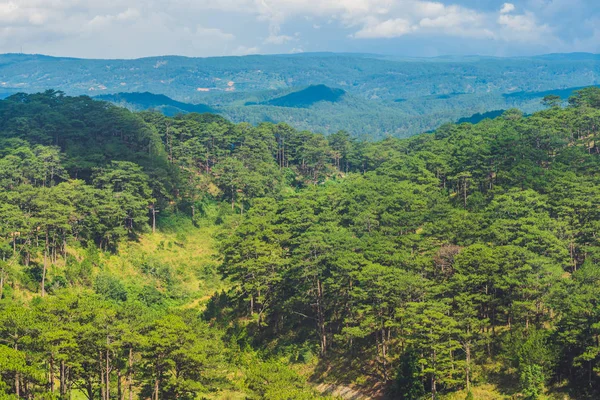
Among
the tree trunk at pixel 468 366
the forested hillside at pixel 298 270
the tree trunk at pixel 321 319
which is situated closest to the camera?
the forested hillside at pixel 298 270

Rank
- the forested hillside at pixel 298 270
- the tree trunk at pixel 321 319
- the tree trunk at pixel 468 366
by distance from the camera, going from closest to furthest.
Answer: the forested hillside at pixel 298 270
the tree trunk at pixel 468 366
the tree trunk at pixel 321 319

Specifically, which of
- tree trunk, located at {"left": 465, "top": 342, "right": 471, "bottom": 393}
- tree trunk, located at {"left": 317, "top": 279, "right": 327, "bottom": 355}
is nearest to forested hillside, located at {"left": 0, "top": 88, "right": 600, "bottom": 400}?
tree trunk, located at {"left": 317, "top": 279, "right": 327, "bottom": 355}

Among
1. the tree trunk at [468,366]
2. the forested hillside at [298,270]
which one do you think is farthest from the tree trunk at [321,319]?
the tree trunk at [468,366]

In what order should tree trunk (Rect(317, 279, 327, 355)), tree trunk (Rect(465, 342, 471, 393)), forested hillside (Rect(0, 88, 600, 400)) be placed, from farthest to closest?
1. tree trunk (Rect(317, 279, 327, 355))
2. tree trunk (Rect(465, 342, 471, 393))
3. forested hillside (Rect(0, 88, 600, 400))

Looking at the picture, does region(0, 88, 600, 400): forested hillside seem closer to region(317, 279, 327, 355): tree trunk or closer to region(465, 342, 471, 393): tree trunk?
region(317, 279, 327, 355): tree trunk

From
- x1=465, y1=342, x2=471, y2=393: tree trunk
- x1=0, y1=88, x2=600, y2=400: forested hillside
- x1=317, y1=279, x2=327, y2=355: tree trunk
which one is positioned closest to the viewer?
x1=0, y1=88, x2=600, y2=400: forested hillside

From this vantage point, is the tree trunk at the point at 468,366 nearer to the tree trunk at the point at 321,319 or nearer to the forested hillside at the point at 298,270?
the forested hillside at the point at 298,270

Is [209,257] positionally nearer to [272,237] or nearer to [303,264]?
[272,237]

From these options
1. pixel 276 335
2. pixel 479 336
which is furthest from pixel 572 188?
pixel 276 335
